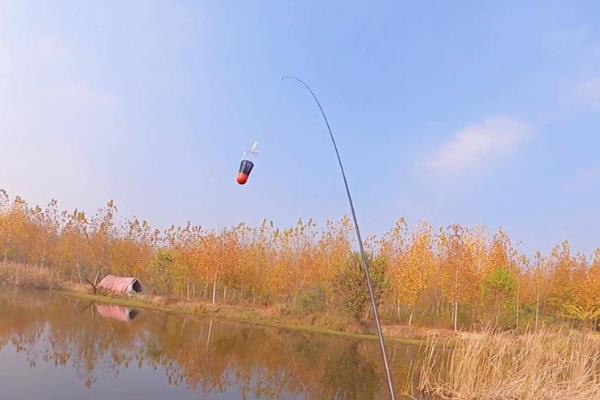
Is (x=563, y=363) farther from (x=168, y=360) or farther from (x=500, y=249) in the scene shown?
(x=500, y=249)

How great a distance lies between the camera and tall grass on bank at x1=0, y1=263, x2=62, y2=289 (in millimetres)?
34719

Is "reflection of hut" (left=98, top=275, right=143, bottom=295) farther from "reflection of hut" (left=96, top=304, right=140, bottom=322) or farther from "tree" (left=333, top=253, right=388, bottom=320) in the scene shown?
"tree" (left=333, top=253, right=388, bottom=320)

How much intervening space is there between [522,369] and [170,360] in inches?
381

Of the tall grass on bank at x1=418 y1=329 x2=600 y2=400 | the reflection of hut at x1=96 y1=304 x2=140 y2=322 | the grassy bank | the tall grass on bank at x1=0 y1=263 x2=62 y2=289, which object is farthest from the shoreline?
the tall grass on bank at x1=418 y1=329 x2=600 y2=400

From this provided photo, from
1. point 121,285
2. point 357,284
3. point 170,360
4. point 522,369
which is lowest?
point 170,360

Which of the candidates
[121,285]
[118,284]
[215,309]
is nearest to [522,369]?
[215,309]

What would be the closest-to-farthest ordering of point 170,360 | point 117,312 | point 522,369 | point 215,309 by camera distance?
point 522,369
point 170,360
point 117,312
point 215,309

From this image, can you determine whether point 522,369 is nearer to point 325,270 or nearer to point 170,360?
point 170,360

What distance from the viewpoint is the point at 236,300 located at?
35.4 metres

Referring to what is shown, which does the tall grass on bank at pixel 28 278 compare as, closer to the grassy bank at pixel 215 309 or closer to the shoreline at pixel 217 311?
the grassy bank at pixel 215 309

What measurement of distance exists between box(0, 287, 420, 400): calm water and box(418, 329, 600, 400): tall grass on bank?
377 centimetres

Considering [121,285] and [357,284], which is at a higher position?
[357,284]

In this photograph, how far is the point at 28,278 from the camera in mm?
34906

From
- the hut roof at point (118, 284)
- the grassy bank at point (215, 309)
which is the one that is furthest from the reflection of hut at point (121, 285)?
the grassy bank at point (215, 309)
